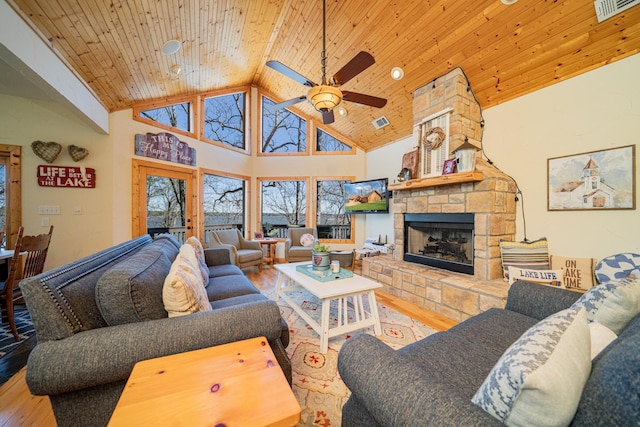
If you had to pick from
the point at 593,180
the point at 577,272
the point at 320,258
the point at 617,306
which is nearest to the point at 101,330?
the point at 320,258

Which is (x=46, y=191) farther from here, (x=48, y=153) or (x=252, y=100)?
(x=252, y=100)

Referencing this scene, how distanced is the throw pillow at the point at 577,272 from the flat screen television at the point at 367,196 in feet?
8.16

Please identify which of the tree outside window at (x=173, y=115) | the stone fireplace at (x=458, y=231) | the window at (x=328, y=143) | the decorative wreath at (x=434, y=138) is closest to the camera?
the stone fireplace at (x=458, y=231)

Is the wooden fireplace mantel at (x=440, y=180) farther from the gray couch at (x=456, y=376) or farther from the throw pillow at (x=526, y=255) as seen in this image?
the gray couch at (x=456, y=376)

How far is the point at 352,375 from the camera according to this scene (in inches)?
33.4

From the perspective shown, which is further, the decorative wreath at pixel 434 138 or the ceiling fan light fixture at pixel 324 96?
the decorative wreath at pixel 434 138

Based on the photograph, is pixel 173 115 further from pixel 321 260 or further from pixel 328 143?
pixel 321 260

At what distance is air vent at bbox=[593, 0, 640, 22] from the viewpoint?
1.85 metres

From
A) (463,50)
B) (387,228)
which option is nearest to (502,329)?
(463,50)

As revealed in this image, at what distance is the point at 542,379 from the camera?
538mm

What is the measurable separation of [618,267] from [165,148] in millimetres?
5774

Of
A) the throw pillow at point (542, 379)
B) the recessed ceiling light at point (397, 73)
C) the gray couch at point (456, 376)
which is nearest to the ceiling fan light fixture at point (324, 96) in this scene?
the recessed ceiling light at point (397, 73)

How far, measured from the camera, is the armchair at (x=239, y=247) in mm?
4031

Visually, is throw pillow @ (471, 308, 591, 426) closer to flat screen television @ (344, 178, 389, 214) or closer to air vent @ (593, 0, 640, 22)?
air vent @ (593, 0, 640, 22)
